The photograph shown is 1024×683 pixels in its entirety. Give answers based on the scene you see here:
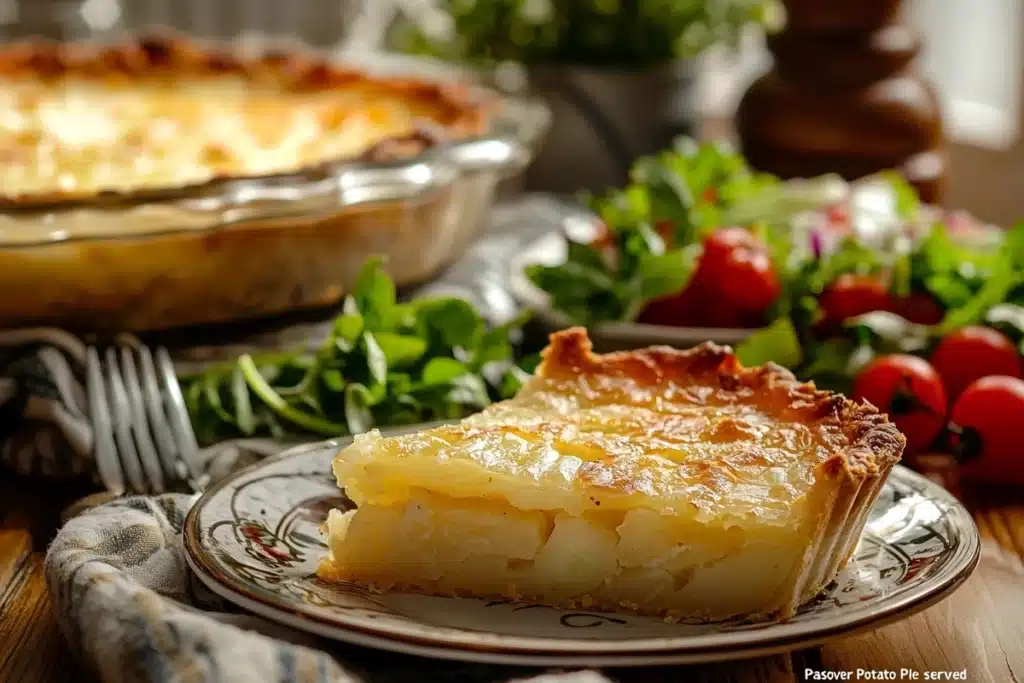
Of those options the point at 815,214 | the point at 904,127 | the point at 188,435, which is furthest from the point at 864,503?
the point at 904,127

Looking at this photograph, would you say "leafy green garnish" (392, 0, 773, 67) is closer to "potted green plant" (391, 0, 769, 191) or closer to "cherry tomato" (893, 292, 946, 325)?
"potted green plant" (391, 0, 769, 191)

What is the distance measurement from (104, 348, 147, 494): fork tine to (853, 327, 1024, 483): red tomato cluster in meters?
1.04

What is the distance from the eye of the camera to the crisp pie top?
4.30 feet

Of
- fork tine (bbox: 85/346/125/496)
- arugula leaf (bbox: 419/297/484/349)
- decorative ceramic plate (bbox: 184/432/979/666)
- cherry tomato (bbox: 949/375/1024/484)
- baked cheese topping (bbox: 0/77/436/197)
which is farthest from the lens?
baked cheese topping (bbox: 0/77/436/197)

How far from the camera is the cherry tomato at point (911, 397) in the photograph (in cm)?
192

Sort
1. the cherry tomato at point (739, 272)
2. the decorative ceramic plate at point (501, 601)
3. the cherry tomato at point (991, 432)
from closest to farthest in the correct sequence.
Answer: the decorative ceramic plate at point (501, 601) → the cherry tomato at point (991, 432) → the cherry tomato at point (739, 272)

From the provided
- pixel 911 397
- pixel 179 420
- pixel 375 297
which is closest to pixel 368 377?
pixel 375 297

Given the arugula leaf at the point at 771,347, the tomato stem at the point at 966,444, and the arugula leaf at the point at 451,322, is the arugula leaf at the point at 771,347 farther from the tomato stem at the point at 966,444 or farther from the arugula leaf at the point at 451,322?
the arugula leaf at the point at 451,322

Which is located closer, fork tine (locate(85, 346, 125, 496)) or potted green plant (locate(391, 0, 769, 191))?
fork tine (locate(85, 346, 125, 496))

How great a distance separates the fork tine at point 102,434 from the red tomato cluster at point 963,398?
107cm

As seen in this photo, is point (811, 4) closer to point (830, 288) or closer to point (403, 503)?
point (830, 288)

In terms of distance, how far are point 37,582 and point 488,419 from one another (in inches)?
22.6

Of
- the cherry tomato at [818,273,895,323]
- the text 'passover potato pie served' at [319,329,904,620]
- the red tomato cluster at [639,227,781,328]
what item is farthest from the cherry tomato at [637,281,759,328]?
the text 'passover potato pie served' at [319,329,904,620]

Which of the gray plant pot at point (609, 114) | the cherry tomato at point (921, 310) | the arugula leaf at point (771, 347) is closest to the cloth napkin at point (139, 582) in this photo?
the arugula leaf at point (771, 347)
